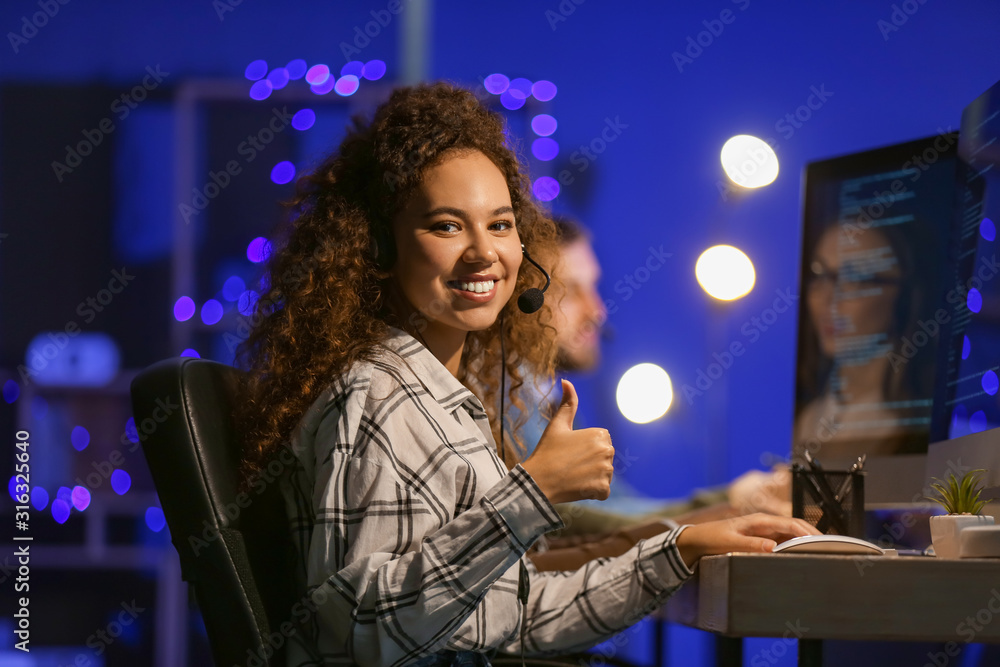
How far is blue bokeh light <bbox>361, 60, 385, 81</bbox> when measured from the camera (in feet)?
10.7

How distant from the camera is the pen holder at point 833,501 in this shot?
1.20m

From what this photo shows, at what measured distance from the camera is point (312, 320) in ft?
4.05

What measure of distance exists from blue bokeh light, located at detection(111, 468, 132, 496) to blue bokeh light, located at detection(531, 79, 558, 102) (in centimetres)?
191

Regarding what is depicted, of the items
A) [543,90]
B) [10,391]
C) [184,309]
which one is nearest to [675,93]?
[543,90]

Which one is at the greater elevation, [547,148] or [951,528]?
[547,148]

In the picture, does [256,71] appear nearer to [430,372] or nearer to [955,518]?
[430,372]

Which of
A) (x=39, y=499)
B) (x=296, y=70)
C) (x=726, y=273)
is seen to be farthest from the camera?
(x=296, y=70)

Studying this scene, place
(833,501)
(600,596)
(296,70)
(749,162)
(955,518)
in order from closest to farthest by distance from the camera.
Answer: (955,518), (833,501), (600,596), (749,162), (296,70)

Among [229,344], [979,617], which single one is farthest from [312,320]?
[229,344]

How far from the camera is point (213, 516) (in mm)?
1042

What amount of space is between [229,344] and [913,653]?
2254 mm

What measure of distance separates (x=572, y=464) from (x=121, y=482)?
2410mm

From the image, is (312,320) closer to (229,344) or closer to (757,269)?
(229,344)

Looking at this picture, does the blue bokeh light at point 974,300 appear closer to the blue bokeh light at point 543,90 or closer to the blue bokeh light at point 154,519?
the blue bokeh light at point 543,90
